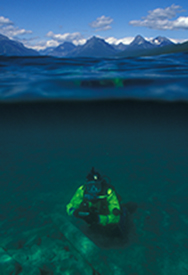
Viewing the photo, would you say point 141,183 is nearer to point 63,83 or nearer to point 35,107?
point 63,83

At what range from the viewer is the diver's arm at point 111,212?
4016mm

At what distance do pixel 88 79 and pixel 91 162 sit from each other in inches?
356

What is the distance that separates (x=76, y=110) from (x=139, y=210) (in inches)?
342

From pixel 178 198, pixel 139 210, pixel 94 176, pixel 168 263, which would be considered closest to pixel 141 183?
pixel 178 198

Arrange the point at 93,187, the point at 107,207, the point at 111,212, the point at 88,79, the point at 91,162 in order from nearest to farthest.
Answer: the point at 93,187, the point at 111,212, the point at 107,207, the point at 88,79, the point at 91,162

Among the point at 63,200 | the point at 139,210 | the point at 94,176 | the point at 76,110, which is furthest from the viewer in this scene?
the point at 76,110

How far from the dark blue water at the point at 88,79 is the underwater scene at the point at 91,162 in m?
0.06

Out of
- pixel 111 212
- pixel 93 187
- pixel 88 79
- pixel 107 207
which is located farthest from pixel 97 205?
pixel 88 79

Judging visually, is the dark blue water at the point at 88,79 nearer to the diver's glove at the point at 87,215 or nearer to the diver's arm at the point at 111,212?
the diver's arm at the point at 111,212

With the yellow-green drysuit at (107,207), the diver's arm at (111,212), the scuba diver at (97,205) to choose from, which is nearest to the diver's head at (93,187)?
the scuba diver at (97,205)

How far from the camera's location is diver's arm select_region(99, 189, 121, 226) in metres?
4.02

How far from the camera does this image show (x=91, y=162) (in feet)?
52.5

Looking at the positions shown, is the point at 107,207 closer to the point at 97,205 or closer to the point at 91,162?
the point at 97,205

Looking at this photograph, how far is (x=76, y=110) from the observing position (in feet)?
41.8
